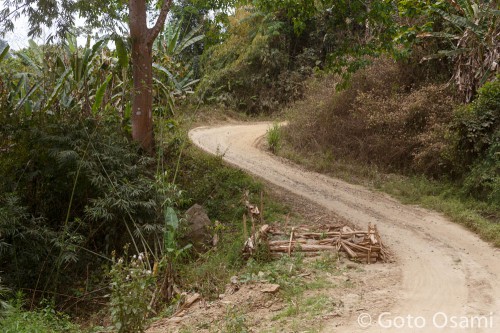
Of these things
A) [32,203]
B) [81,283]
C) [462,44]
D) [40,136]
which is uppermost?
[462,44]

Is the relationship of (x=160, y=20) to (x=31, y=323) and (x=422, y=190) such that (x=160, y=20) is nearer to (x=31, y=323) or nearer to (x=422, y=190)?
(x=31, y=323)

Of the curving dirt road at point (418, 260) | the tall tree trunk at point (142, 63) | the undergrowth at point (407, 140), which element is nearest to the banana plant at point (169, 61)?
the tall tree trunk at point (142, 63)

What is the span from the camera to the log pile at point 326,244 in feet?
26.7

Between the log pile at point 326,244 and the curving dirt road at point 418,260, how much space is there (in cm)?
46

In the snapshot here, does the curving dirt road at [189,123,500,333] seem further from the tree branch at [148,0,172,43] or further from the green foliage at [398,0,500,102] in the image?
the tree branch at [148,0,172,43]

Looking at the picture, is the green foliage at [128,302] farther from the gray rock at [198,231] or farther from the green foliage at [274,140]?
the green foliage at [274,140]

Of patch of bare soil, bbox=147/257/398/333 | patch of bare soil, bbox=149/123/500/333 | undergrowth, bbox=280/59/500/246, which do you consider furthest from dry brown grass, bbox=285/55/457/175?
patch of bare soil, bbox=147/257/398/333

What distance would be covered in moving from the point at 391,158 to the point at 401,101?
1.68 m

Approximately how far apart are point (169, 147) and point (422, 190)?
6.40 metres

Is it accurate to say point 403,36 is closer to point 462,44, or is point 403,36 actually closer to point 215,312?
point 462,44

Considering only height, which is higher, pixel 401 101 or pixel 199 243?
pixel 401 101

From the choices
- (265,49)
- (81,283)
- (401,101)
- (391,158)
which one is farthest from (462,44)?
(265,49)

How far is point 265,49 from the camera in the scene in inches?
1038

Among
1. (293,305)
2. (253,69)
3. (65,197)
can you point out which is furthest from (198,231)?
(253,69)
